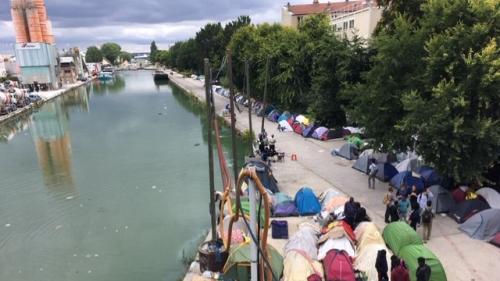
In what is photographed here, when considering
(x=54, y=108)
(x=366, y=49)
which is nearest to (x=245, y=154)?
(x=366, y=49)

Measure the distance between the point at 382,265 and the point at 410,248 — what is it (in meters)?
1.37

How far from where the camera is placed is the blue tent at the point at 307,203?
15.0 m

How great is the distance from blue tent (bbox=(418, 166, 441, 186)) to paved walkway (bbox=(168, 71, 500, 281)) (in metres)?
1.66

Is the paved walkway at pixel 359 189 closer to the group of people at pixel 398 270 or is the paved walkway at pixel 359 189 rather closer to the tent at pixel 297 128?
the tent at pixel 297 128

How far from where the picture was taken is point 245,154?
2702cm

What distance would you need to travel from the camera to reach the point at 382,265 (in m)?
9.78

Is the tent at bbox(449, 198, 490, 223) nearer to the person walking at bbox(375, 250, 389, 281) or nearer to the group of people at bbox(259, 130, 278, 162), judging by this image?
the person walking at bbox(375, 250, 389, 281)

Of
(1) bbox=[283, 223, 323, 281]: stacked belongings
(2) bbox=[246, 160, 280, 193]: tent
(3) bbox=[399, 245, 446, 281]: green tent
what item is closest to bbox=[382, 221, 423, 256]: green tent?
(3) bbox=[399, 245, 446, 281]: green tent

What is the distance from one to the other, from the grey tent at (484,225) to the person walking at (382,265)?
4649 millimetres

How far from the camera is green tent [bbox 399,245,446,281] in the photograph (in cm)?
986

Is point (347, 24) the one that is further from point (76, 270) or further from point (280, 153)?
point (76, 270)

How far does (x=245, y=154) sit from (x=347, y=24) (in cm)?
2937

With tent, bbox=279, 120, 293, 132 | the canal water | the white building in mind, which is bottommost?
the canal water

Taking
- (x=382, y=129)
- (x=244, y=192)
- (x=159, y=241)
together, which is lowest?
(x=159, y=241)
